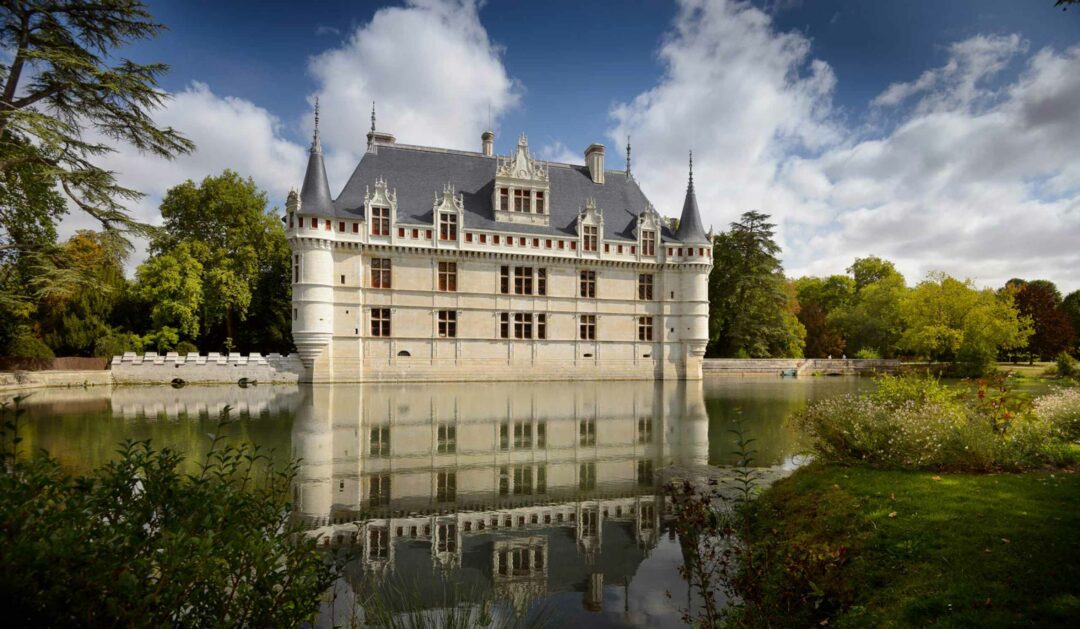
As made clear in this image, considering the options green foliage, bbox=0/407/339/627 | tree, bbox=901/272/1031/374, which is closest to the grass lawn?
green foliage, bbox=0/407/339/627

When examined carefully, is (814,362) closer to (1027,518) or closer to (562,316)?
(562,316)

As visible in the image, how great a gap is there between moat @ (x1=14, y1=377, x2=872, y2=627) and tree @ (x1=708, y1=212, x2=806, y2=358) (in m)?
18.9

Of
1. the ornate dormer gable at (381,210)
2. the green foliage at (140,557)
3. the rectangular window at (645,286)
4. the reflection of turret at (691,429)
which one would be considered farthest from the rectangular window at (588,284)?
the green foliage at (140,557)

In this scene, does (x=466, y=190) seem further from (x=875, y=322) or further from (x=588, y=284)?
(x=875, y=322)

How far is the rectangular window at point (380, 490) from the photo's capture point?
7859 millimetres

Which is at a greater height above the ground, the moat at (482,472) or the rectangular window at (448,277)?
the rectangular window at (448,277)

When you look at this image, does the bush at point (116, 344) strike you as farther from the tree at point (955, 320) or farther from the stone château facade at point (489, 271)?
the tree at point (955, 320)

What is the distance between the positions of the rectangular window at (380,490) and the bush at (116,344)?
25415 mm

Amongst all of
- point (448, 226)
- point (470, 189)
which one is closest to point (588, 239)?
point (470, 189)

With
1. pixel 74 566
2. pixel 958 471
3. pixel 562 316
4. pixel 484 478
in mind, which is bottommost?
pixel 484 478

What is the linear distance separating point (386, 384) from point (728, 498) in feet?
73.1

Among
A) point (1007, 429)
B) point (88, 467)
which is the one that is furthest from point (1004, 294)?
point (88, 467)

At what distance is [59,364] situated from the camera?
25.0 metres

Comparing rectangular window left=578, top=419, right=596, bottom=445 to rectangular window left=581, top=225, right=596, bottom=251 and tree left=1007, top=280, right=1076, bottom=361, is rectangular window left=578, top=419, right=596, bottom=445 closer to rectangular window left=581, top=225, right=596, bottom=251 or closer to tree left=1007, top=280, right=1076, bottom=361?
rectangular window left=581, top=225, right=596, bottom=251
